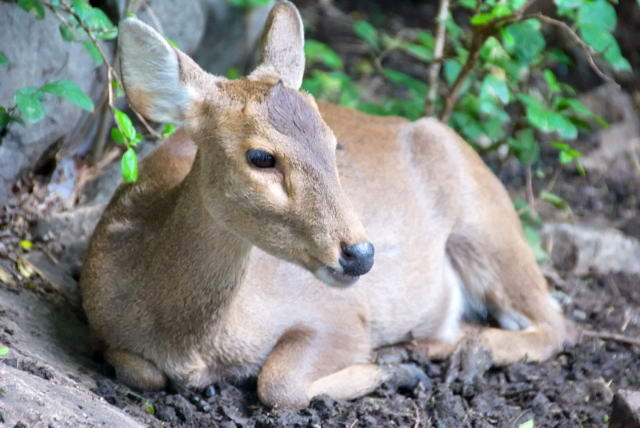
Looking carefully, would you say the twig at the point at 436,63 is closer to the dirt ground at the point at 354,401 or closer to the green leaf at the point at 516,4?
the green leaf at the point at 516,4

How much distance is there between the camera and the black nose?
13.1ft

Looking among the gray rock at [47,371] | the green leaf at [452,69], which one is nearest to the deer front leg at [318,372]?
the gray rock at [47,371]

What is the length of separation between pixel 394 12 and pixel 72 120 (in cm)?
609

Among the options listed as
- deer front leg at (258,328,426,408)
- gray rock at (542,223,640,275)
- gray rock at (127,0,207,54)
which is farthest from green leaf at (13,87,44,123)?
gray rock at (542,223,640,275)

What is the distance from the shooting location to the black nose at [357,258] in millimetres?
3988

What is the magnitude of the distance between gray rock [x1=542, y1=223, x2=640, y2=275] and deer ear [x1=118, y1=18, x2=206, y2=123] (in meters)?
3.77

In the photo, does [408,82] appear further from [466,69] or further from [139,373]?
[139,373]

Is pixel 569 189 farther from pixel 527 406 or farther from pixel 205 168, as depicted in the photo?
pixel 205 168

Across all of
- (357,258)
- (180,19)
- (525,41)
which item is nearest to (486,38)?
(525,41)

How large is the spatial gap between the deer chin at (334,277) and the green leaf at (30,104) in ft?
4.97

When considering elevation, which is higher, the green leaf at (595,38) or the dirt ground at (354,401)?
the green leaf at (595,38)

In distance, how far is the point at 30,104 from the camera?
4617mm

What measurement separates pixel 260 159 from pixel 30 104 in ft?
3.91

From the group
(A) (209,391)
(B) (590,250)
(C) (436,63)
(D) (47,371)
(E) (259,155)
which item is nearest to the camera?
(E) (259,155)
